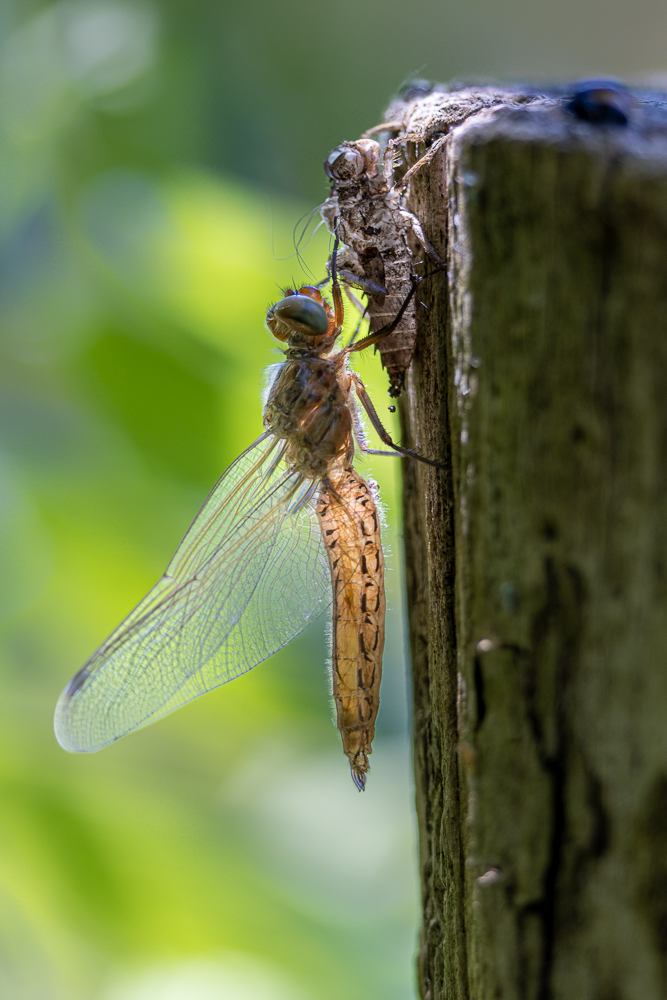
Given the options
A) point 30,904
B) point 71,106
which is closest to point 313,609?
point 30,904

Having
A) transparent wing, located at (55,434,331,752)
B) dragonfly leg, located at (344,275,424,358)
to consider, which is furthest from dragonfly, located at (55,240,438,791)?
dragonfly leg, located at (344,275,424,358)

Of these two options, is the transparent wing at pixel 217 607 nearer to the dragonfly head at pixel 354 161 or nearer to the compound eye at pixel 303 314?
the compound eye at pixel 303 314

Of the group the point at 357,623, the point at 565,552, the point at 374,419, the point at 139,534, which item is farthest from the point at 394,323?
the point at 139,534

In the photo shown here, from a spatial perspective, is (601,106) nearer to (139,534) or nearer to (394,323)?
(394,323)

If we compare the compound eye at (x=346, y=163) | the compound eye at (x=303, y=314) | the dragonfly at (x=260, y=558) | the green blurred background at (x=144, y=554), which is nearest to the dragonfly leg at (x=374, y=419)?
the dragonfly at (x=260, y=558)

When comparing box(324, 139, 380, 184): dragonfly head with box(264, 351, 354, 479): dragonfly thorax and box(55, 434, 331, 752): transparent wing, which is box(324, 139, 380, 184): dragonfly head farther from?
box(55, 434, 331, 752): transparent wing
